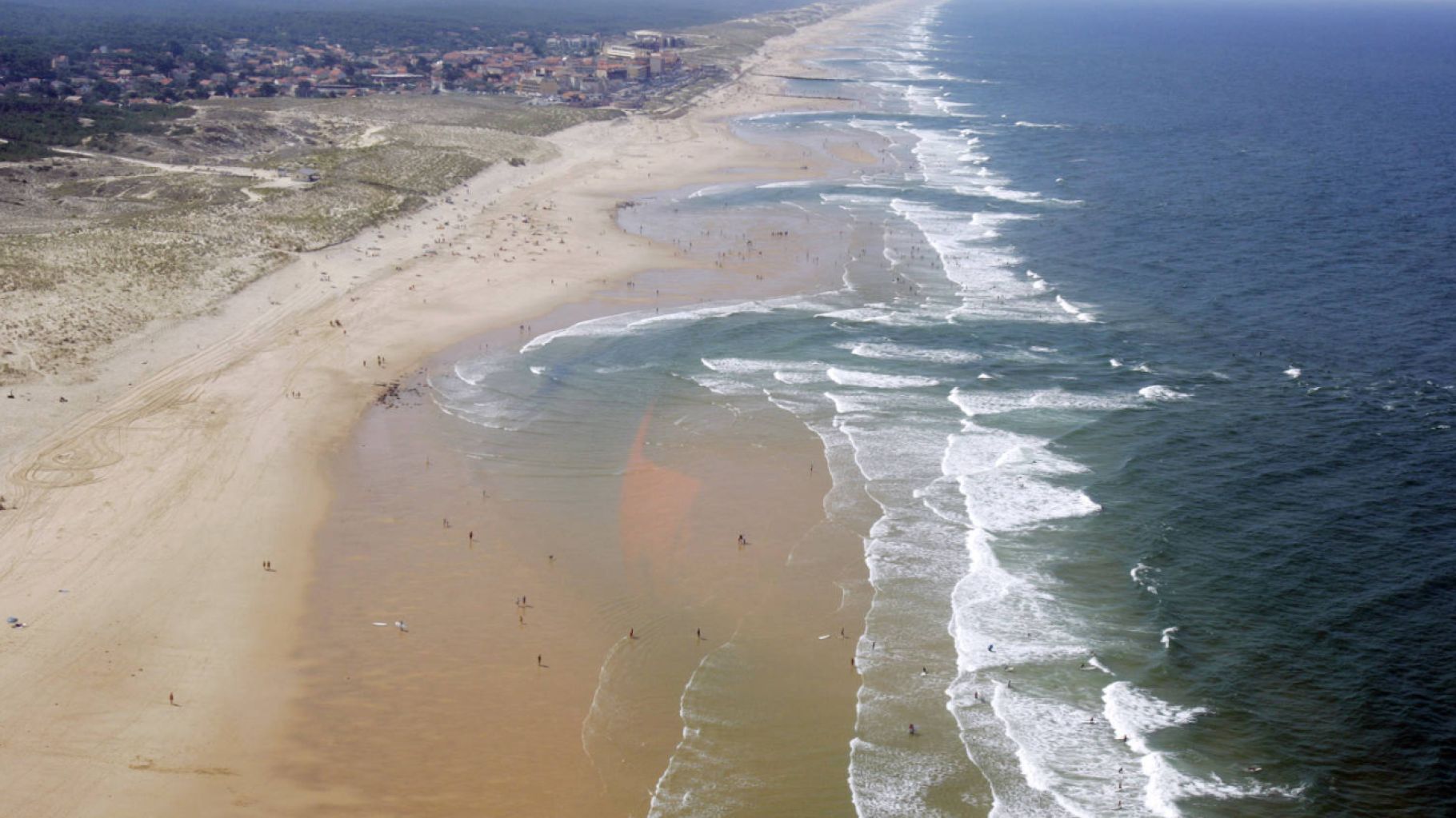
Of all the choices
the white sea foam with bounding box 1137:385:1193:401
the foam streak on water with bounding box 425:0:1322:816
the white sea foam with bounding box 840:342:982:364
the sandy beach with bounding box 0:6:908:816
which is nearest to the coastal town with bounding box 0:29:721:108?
the sandy beach with bounding box 0:6:908:816

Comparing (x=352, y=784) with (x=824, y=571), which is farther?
(x=824, y=571)

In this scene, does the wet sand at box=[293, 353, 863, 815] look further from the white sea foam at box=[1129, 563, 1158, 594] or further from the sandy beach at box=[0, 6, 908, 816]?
the white sea foam at box=[1129, 563, 1158, 594]

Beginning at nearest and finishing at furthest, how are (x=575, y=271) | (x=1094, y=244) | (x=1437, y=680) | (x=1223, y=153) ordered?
(x=1437, y=680), (x=575, y=271), (x=1094, y=244), (x=1223, y=153)

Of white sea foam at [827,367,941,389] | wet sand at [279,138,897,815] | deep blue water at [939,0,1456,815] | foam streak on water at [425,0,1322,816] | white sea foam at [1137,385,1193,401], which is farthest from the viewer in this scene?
white sea foam at [827,367,941,389]

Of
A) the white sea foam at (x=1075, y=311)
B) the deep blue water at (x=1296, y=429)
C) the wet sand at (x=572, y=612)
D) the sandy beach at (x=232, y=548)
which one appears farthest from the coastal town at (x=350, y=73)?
the wet sand at (x=572, y=612)

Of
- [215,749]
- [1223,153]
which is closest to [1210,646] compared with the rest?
[215,749]

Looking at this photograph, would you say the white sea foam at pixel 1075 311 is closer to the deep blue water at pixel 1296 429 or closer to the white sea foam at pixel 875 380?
the deep blue water at pixel 1296 429

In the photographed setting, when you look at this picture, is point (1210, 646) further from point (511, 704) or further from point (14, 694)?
point (14, 694)

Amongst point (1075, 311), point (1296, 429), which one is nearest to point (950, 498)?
point (1296, 429)
